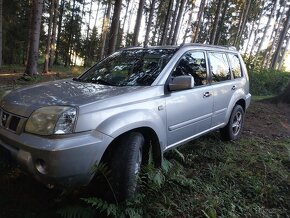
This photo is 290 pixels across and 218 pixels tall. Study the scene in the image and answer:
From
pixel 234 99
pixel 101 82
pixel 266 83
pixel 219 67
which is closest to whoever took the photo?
pixel 101 82

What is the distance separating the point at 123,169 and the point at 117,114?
0.57 meters

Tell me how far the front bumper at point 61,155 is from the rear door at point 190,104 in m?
1.31

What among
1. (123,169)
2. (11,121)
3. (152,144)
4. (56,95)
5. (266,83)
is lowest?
(123,169)

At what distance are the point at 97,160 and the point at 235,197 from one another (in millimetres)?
1950

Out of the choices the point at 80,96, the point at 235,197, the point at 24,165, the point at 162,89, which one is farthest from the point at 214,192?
the point at 24,165

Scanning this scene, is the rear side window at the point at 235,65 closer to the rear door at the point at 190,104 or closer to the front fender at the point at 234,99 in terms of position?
the front fender at the point at 234,99

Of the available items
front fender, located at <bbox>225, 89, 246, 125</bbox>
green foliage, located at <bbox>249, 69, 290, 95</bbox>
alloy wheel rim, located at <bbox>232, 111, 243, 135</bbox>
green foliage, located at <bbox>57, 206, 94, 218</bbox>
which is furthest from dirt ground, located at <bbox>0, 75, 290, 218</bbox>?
green foliage, located at <bbox>249, 69, 290, 95</bbox>

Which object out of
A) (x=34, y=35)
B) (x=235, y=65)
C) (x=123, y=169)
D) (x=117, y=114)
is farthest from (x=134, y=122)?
(x=34, y=35)

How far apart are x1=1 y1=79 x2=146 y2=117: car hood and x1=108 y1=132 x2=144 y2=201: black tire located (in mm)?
560

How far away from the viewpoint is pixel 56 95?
3346 millimetres

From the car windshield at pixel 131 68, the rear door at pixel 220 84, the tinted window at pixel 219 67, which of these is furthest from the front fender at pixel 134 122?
the tinted window at pixel 219 67

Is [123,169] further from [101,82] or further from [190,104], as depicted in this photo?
[190,104]

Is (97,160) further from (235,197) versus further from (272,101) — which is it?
(272,101)

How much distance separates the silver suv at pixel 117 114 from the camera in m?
2.84
